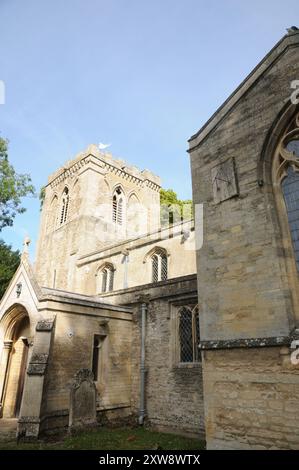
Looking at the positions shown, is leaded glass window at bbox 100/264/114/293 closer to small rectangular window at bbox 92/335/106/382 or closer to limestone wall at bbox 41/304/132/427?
limestone wall at bbox 41/304/132/427

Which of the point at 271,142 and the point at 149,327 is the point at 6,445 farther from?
the point at 271,142

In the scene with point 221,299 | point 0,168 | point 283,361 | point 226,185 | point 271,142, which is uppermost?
point 0,168

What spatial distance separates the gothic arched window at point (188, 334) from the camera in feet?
37.7

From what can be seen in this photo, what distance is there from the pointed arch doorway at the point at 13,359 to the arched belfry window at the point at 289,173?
1052 cm

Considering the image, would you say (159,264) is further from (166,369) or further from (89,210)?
(89,210)

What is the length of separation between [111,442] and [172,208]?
30.2m

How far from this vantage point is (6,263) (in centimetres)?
1953

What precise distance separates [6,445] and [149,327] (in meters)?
6.06

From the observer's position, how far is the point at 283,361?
6.33 m

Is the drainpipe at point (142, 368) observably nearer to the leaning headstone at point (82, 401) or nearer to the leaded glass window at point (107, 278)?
the leaning headstone at point (82, 401)

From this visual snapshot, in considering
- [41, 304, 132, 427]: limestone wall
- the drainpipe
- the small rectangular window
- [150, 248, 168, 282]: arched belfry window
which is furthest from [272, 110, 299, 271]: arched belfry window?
[150, 248, 168, 282]: arched belfry window

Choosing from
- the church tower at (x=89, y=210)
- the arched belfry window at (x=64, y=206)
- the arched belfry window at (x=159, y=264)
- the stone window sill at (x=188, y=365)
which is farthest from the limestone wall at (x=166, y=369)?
the arched belfry window at (x=64, y=206)

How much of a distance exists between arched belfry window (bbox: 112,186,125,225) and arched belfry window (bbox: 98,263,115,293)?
814 centimetres

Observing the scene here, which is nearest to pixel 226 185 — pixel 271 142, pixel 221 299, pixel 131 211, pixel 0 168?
pixel 271 142
